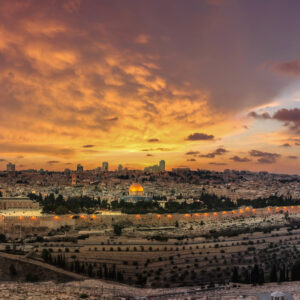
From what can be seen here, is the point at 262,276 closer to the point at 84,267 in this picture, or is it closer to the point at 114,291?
the point at 114,291

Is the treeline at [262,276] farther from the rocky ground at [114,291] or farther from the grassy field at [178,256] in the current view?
the rocky ground at [114,291]

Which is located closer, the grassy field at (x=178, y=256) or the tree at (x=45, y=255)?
the grassy field at (x=178, y=256)

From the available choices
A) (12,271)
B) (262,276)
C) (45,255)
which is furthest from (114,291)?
(262,276)

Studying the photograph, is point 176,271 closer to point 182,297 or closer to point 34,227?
point 182,297

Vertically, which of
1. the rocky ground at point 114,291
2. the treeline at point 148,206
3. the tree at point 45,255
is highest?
the treeline at point 148,206

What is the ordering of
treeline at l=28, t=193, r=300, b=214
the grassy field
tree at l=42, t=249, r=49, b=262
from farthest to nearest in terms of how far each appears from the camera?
treeline at l=28, t=193, r=300, b=214, tree at l=42, t=249, r=49, b=262, the grassy field

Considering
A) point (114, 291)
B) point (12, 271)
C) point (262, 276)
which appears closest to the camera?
point (114, 291)

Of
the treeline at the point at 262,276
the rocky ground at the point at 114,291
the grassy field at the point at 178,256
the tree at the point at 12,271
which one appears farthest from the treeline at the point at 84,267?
the treeline at the point at 262,276

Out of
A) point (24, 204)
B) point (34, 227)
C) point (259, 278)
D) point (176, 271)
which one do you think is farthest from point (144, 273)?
point (24, 204)

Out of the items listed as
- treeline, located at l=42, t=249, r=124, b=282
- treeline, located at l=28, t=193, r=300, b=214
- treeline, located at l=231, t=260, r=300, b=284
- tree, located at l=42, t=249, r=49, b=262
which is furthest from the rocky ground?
treeline, located at l=28, t=193, r=300, b=214

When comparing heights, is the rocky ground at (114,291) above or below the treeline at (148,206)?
below

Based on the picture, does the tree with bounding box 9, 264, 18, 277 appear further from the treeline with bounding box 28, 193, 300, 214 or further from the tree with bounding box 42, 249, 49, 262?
the treeline with bounding box 28, 193, 300, 214
